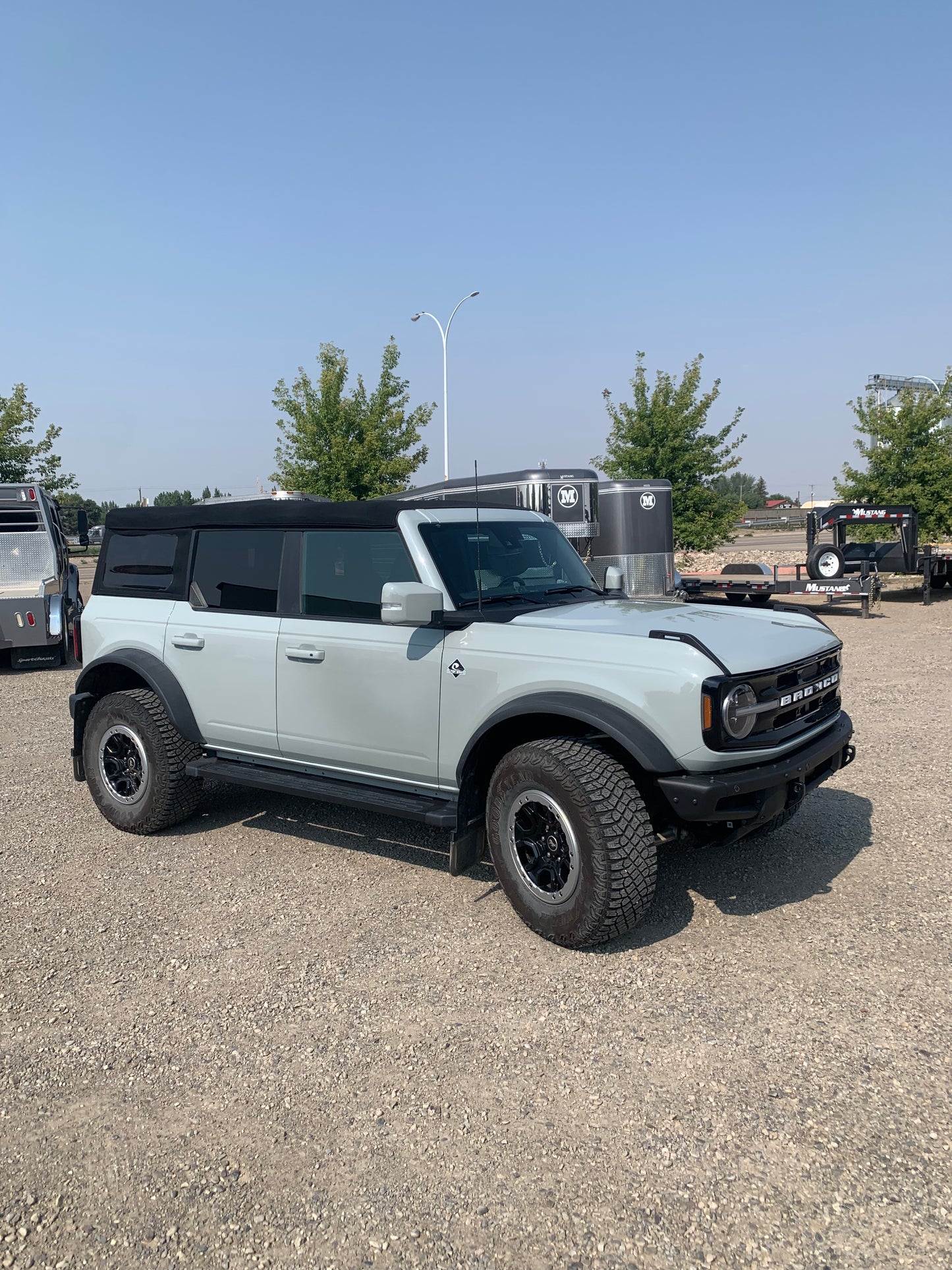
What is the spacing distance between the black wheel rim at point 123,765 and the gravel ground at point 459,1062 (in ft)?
1.37

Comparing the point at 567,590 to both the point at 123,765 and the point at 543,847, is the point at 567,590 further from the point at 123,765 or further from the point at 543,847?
the point at 123,765

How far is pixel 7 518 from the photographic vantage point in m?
13.5

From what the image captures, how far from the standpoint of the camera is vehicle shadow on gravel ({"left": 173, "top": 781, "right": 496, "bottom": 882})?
18.1ft

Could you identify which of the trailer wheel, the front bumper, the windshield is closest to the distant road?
the trailer wheel

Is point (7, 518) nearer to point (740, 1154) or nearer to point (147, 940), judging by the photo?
point (147, 940)

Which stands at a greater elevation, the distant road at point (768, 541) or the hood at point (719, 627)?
the distant road at point (768, 541)

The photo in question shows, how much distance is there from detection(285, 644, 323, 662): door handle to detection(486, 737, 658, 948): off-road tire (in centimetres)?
131

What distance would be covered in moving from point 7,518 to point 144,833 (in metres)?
9.33

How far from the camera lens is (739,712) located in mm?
3922

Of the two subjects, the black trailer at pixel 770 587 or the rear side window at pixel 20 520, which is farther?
the black trailer at pixel 770 587

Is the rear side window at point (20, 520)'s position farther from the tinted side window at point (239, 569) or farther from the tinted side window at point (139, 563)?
the tinted side window at point (239, 569)

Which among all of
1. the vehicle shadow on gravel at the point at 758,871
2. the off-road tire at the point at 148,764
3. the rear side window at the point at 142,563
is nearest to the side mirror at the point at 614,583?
the vehicle shadow on gravel at the point at 758,871

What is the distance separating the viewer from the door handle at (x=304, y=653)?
16.5 feet

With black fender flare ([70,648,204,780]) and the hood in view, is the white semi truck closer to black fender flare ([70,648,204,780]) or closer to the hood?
black fender flare ([70,648,204,780])
